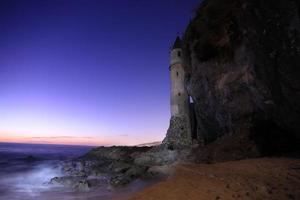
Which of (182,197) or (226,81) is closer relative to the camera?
(182,197)

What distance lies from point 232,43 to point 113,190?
1018 centimetres

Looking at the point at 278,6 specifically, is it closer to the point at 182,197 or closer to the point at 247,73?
the point at 182,197

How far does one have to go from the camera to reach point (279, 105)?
945cm

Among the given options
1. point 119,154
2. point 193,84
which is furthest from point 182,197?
point 119,154

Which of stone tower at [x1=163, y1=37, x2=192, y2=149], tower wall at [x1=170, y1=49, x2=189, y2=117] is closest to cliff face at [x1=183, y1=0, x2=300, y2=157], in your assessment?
stone tower at [x1=163, y1=37, x2=192, y2=149]

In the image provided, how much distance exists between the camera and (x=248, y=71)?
13.7m

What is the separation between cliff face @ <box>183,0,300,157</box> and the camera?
24.4ft

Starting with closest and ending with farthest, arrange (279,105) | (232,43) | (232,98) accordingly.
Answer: (279,105)
(232,43)
(232,98)

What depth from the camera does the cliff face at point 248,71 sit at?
743 centimetres

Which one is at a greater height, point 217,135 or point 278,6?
point 278,6

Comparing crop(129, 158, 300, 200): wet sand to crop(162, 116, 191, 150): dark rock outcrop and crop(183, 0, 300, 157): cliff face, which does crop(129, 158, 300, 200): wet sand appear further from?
crop(162, 116, 191, 150): dark rock outcrop

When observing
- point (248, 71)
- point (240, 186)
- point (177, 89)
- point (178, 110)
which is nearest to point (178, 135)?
point (178, 110)

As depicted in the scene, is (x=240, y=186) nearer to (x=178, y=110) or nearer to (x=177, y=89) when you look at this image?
(x=178, y=110)

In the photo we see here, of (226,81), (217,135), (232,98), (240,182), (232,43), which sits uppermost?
(232,43)
